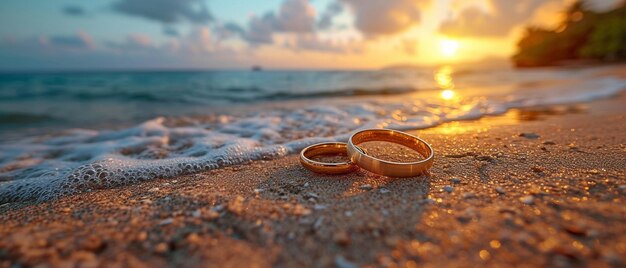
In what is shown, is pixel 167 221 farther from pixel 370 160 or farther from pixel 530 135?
pixel 530 135

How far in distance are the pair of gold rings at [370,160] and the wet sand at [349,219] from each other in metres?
0.10

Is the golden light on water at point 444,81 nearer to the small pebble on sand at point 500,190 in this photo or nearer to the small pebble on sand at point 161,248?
the small pebble on sand at point 500,190

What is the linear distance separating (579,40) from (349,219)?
199ft

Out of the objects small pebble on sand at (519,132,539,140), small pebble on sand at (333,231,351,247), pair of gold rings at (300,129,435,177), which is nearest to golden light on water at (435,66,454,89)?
small pebble on sand at (519,132,539,140)

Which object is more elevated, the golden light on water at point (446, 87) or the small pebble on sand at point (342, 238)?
the golden light on water at point (446, 87)

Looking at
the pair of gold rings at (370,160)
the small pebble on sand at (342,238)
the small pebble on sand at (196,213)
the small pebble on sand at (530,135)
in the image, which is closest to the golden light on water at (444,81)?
the small pebble on sand at (530,135)

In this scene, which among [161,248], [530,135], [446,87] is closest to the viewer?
[161,248]

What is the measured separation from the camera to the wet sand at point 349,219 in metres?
1.35

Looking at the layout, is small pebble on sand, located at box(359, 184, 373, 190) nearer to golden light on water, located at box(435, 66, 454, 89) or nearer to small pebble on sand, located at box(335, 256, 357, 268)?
small pebble on sand, located at box(335, 256, 357, 268)

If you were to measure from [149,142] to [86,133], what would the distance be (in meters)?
1.87

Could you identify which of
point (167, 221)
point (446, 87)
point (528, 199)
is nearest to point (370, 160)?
point (528, 199)

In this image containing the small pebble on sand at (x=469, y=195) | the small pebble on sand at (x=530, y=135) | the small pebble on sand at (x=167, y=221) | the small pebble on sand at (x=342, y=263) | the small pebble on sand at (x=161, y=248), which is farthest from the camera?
the small pebble on sand at (x=530, y=135)

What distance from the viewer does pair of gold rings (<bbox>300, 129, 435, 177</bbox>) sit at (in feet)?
7.36

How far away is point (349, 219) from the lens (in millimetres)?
1678
